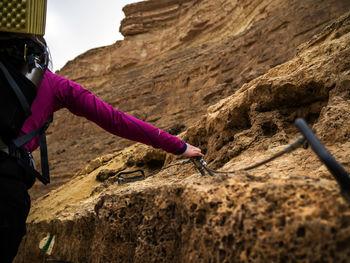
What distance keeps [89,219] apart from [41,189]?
10025mm

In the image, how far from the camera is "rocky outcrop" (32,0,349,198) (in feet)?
29.8

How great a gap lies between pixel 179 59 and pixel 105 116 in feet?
48.0

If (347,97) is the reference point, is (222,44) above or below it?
above

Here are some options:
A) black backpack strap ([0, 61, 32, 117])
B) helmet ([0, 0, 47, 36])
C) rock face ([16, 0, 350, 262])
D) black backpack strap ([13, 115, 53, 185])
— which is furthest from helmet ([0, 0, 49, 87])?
rock face ([16, 0, 350, 262])

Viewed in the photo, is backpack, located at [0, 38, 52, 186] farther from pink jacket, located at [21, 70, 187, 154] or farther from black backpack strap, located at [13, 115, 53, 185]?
pink jacket, located at [21, 70, 187, 154]

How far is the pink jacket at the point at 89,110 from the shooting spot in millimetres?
1557

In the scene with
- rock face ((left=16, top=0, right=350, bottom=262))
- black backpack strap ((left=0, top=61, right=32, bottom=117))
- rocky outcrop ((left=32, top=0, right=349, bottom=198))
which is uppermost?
rocky outcrop ((left=32, top=0, right=349, bottom=198))

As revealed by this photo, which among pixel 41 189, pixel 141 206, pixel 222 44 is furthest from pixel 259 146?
pixel 222 44

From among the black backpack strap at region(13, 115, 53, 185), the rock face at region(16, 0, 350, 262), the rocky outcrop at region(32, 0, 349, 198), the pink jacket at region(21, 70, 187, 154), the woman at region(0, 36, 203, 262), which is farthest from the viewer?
the rocky outcrop at region(32, 0, 349, 198)

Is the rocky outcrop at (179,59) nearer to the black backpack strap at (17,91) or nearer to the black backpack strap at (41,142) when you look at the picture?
the black backpack strap at (41,142)

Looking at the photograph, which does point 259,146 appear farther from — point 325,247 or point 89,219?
point 89,219

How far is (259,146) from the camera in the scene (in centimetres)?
218

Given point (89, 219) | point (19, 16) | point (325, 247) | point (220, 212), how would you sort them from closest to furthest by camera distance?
point (325, 247), point (220, 212), point (19, 16), point (89, 219)

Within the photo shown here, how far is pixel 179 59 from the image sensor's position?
15.5 m
